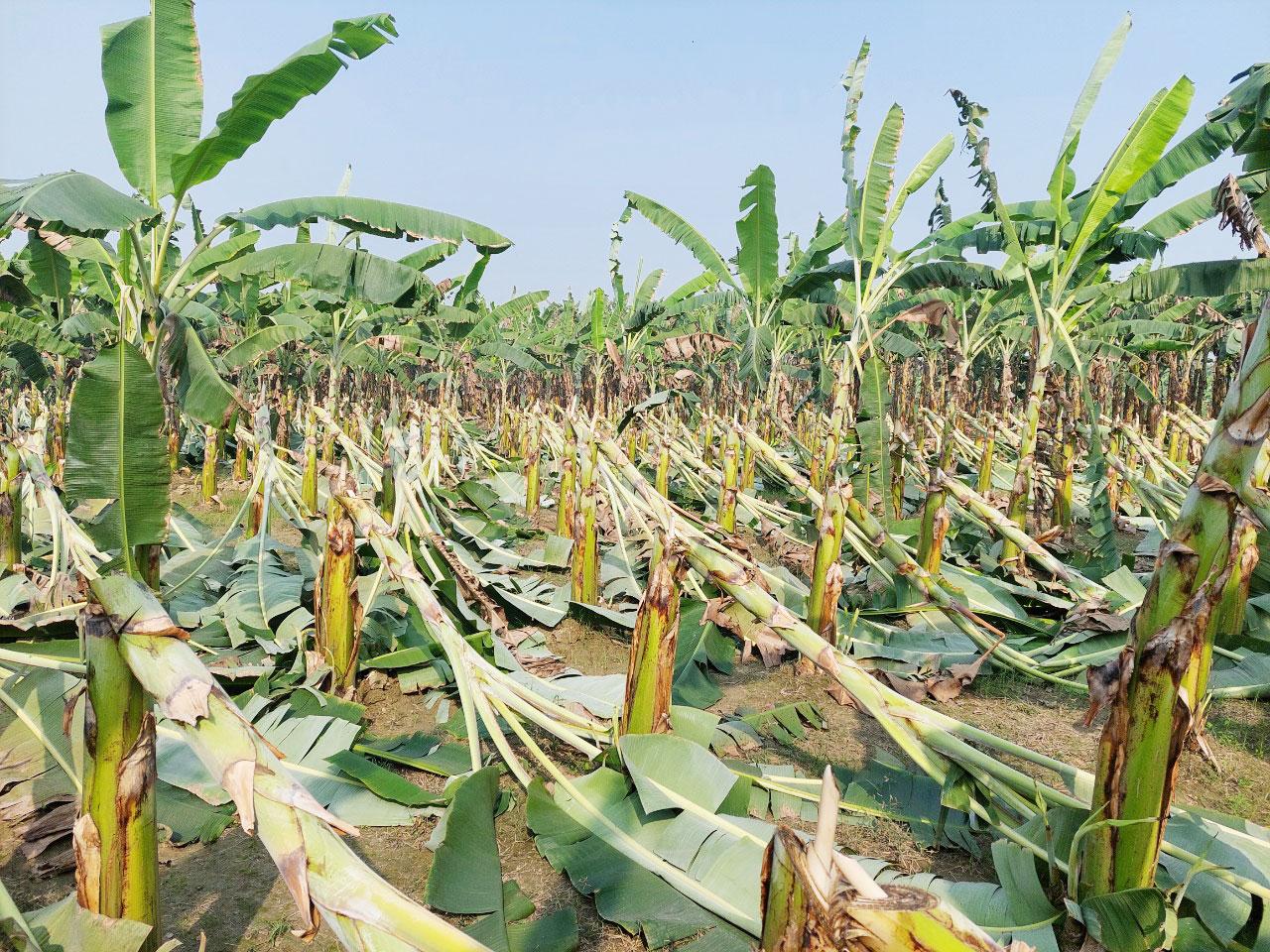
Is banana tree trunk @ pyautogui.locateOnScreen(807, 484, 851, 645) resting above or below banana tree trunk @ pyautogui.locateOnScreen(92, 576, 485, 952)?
below

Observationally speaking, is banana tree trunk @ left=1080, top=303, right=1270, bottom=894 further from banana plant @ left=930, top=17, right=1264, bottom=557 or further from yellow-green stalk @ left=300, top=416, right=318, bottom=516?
yellow-green stalk @ left=300, top=416, right=318, bottom=516

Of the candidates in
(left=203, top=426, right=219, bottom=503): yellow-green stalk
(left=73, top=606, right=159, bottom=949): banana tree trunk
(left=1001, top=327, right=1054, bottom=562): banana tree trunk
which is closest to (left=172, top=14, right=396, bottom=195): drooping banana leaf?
(left=73, top=606, right=159, bottom=949): banana tree trunk

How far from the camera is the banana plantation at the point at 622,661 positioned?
1733 millimetres

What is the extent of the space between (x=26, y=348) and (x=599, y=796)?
11.8 m

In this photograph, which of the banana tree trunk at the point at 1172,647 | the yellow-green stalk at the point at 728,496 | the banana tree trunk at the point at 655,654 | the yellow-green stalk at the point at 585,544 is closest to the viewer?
the banana tree trunk at the point at 1172,647

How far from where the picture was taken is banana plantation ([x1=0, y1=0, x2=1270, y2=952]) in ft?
5.69

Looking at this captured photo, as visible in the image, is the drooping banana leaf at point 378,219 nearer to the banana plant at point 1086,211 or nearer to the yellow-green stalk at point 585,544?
the yellow-green stalk at point 585,544

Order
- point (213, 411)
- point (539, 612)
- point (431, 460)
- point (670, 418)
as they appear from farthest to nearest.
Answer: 1. point (670, 418)
2. point (431, 460)
3. point (539, 612)
4. point (213, 411)

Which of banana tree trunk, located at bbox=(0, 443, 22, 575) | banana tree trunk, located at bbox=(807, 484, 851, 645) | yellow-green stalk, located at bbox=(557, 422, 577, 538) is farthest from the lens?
yellow-green stalk, located at bbox=(557, 422, 577, 538)

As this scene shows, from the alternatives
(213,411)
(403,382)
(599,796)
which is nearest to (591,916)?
(599,796)

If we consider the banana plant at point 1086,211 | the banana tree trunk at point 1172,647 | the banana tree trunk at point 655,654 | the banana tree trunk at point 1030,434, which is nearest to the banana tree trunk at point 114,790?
the banana tree trunk at point 655,654

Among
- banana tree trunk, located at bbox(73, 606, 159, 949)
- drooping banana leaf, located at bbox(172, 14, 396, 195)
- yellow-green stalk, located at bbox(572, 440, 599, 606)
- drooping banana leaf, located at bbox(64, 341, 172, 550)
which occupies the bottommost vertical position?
yellow-green stalk, located at bbox(572, 440, 599, 606)

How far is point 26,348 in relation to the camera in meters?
11.0

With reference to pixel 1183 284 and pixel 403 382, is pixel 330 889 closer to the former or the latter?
pixel 1183 284
